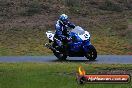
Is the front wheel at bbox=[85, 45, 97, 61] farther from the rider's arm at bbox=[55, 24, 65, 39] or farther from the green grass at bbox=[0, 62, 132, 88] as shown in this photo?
the green grass at bbox=[0, 62, 132, 88]

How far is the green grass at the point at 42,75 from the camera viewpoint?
15.3 metres

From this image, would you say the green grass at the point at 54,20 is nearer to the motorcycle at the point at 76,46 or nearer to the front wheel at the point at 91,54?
the motorcycle at the point at 76,46

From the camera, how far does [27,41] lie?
33125mm

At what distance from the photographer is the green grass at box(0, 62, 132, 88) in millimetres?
15312

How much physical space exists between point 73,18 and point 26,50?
847cm

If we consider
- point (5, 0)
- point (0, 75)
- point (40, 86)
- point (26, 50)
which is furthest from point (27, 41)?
point (40, 86)

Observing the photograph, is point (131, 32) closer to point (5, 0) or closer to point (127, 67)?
point (5, 0)

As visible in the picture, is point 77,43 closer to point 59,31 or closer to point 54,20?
point 59,31

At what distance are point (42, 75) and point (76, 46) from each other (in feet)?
19.8

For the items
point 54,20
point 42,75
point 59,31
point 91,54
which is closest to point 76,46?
point 91,54

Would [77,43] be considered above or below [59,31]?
below

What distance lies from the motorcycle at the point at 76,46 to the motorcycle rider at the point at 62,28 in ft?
0.47

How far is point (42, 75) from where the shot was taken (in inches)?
686

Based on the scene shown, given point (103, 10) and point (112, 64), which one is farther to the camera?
point (103, 10)
